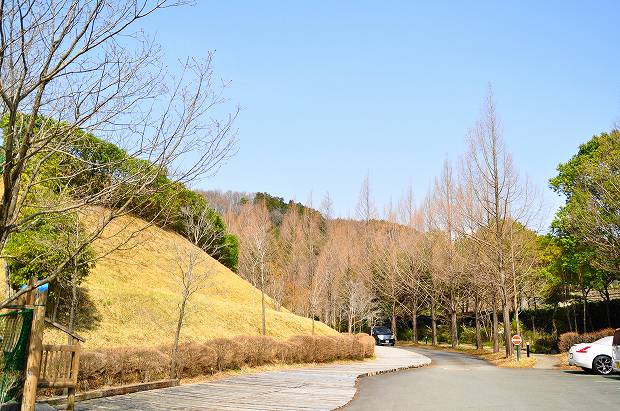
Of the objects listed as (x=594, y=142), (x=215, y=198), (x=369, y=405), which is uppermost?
(x=215, y=198)

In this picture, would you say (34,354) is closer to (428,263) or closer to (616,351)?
(616,351)

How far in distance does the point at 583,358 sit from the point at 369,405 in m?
11.3

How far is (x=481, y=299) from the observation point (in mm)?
39656

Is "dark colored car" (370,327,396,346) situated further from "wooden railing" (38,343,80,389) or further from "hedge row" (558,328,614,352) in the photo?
"wooden railing" (38,343,80,389)

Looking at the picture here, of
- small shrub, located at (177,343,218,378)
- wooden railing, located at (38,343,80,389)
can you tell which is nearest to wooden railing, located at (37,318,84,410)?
wooden railing, located at (38,343,80,389)

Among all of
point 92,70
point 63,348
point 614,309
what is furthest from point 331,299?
point 92,70

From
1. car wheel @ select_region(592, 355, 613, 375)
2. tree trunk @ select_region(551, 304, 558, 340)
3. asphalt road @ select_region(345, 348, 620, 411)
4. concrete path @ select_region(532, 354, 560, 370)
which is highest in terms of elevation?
tree trunk @ select_region(551, 304, 558, 340)

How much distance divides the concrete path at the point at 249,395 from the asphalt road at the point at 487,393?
592mm

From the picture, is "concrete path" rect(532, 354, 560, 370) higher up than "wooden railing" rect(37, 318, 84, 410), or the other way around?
"wooden railing" rect(37, 318, 84, 410)

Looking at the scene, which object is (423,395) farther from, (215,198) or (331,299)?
(215,198)

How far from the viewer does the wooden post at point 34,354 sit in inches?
259

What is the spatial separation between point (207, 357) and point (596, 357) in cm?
1270

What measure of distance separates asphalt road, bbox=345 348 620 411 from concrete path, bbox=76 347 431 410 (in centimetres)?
59

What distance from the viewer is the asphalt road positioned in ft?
33.2
